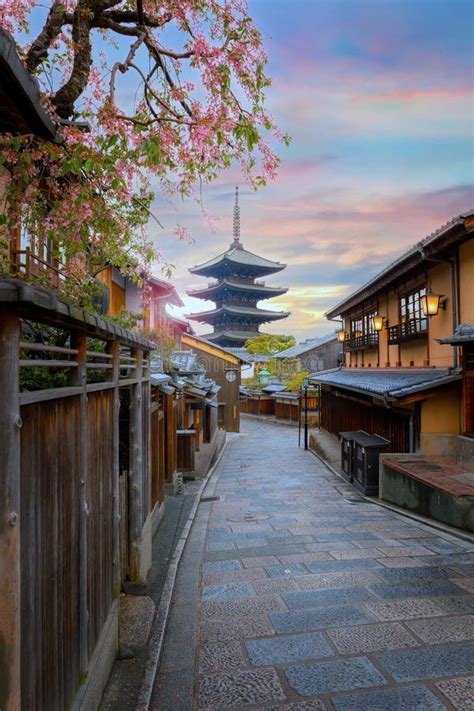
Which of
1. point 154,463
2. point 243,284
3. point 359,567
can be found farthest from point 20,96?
point 243,284

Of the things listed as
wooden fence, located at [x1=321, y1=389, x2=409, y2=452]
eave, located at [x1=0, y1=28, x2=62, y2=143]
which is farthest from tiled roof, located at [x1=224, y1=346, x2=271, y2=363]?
eave, located at [x1=0, y1=28, x2=62, y2=143]

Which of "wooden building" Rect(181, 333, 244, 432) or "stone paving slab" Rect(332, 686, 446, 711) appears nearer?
"stone paving slab" Rect(332, 686, 446, 711)

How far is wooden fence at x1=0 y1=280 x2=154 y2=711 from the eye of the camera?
72.7 inches

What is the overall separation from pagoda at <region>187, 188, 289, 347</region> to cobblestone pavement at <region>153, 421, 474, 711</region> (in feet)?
138

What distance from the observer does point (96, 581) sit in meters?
3.47

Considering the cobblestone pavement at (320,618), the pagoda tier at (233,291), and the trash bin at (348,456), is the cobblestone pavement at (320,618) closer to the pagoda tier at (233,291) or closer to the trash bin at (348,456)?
the trash bin at (348,456)

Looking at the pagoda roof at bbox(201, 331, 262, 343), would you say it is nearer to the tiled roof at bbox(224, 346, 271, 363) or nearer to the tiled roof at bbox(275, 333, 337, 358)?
the tiled roof at bbox(224, 346, 271, 363)

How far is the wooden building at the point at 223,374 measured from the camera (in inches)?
1280

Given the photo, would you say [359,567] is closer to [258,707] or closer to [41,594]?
[258,707]

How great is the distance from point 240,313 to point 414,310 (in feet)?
120

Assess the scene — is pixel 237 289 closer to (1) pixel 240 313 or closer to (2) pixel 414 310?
(1) pixel 240 313

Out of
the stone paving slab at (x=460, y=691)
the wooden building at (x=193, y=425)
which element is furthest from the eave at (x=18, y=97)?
the wooden building at (x=193, y=425)

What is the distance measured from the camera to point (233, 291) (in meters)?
50.7

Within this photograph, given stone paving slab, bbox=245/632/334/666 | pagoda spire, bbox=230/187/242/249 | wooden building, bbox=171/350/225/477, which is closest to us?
stone paving slab, bbox=245/632/334/666
